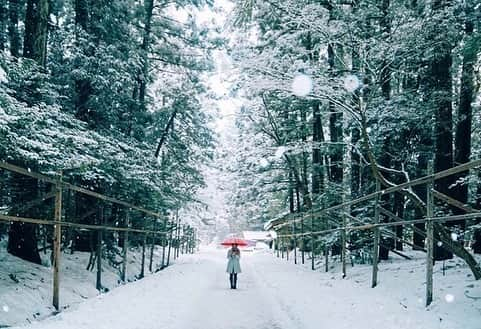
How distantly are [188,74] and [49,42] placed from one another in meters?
7.71

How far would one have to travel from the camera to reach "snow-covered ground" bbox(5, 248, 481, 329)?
250 inches

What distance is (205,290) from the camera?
37.4 ft

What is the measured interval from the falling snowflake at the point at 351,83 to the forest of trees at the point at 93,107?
5.79 metres

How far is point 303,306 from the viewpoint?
27.2 feet

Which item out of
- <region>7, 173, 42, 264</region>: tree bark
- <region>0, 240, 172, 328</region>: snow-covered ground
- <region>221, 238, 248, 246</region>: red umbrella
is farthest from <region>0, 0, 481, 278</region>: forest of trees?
<region>221, 238, 248, 246</region>: red umbrella

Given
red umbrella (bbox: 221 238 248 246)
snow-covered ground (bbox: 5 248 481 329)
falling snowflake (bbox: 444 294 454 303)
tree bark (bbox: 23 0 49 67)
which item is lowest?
snow-covered ground (bbox: 5 248 481 329)

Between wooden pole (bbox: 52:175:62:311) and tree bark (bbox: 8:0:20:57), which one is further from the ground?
tree bark (bbox: 8:0:20:57)

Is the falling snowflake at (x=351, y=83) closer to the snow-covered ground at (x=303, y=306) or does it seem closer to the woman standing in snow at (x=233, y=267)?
the snow-covered ground at (x=303, y=306)

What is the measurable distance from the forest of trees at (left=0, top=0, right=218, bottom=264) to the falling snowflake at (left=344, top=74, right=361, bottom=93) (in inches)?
228

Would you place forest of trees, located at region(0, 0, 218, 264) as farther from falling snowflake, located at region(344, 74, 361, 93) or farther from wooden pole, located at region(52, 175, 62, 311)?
falling snowflake, located at region(344, 74, 361, 93)

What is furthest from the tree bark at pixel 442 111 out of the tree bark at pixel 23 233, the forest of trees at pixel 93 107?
the tree bark at pixel 23 233

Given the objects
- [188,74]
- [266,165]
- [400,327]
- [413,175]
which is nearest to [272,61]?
[400,327]

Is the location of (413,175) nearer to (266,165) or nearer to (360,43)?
(360,43)

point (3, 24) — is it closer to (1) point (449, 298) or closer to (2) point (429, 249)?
(2) point (429, 249)
